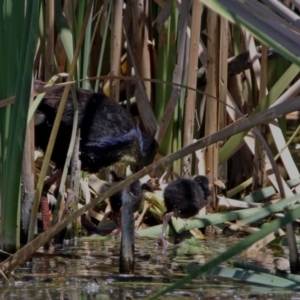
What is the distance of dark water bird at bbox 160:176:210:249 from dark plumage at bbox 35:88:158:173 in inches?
14.9

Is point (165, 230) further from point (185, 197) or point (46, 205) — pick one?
point (46, 205)

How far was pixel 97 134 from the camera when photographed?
3.66 metres

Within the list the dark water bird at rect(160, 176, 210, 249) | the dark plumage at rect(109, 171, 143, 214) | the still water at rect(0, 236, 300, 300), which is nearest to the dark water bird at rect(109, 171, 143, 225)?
the dark plumage at rect(109, 171, 143, 214)

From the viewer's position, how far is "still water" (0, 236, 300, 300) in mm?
2254

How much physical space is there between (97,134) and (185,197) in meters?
0.57

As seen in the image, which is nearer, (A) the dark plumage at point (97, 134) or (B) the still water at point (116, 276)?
(B) the still water at point (116, 276)

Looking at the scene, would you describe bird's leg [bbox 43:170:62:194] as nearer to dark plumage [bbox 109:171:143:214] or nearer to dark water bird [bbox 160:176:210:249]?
dark plumage [bbox 109:171:143:214]

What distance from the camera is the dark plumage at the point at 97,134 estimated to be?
135 inches

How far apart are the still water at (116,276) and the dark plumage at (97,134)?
1.66 ft

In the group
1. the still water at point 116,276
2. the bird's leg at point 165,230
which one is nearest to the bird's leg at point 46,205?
Result: the still water at point 116,276

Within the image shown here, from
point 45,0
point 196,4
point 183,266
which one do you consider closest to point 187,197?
point 183,266

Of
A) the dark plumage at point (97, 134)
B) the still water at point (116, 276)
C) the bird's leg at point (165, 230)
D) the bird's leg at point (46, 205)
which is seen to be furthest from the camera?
the dark plumage at point (97, 134)

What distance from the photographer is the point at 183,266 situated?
2787mm

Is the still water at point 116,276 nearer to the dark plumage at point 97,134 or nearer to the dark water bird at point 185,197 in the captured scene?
the dark water bird at point 185,197
